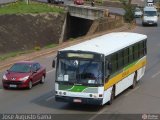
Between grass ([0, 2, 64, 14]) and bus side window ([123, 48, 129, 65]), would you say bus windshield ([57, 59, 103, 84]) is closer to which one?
bus side window ([123, 48, 129, 65])

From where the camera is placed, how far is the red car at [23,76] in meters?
26.8

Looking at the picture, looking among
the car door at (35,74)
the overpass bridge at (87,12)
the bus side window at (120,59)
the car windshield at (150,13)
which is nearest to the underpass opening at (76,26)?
the overpass bridge at (87,12)

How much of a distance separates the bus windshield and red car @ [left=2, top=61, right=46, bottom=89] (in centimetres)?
540

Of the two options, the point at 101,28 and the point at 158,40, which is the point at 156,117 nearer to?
the point at 158,40

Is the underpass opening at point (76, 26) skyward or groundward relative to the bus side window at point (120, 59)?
groundward

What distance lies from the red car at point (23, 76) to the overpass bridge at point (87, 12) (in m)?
39.4

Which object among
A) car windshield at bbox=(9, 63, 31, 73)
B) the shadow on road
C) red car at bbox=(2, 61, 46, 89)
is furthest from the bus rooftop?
car windshield at bbox=(9, 63, 31, 73)

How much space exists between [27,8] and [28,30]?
10.4 m

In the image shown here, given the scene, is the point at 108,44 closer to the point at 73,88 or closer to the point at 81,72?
the point at 81,72

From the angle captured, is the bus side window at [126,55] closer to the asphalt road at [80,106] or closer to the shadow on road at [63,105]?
the asphalt road at [80,106]

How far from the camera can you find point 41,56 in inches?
1608

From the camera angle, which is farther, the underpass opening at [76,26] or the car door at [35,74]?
the underpass opening at [76,26]

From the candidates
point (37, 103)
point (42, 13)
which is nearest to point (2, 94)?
point (37, 103)

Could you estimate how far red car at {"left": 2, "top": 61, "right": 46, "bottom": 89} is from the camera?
26.8m
